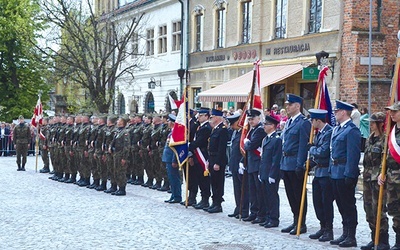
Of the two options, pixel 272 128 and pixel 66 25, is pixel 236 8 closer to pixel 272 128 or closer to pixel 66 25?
pixel 66 25

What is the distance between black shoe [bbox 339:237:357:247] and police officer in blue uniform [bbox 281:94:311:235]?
1.09 m

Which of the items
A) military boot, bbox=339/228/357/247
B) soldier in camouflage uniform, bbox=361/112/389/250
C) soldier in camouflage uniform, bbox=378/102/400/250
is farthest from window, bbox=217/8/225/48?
soldier in camouflage uniform, bbox=378/102/400/250

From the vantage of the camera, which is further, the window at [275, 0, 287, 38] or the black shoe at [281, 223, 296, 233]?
the window at [275, 0, 287, 38]

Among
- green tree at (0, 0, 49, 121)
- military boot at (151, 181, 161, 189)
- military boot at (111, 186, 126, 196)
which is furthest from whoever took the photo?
green tree at (0, 0, 49, 121)

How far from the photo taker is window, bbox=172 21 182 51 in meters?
35.1

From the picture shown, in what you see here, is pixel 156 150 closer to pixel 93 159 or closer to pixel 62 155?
pixel 93 159

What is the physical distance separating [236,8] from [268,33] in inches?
115

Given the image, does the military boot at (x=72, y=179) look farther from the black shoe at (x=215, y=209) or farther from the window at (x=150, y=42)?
the window at (x=150, y=42)

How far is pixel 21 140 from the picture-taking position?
72.7 ft

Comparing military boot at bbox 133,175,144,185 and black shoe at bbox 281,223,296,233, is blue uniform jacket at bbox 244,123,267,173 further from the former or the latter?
military boot at bbox 133,175,144,185

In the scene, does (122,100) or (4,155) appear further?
(122,100)

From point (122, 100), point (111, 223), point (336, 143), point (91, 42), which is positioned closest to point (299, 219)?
point (336, 143)

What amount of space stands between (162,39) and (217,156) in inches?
1003

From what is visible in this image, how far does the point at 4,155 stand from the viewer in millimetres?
30547
